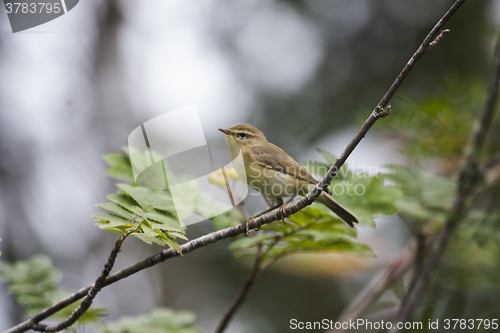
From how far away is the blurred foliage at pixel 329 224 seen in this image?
176cm

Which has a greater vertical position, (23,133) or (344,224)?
(23,133)

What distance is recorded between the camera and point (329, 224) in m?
1.77

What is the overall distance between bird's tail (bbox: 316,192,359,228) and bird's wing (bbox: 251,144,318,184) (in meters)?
0.28

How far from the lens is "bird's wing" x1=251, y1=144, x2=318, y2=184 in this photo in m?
2.24

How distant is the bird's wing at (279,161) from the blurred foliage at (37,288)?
1.26 m

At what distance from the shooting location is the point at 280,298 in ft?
24.1

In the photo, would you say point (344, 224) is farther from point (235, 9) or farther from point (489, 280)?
point (235, 9)

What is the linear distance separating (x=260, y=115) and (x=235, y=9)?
2089mm

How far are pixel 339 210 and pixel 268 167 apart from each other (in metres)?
0.66

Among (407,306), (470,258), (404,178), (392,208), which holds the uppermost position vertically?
(392,208)

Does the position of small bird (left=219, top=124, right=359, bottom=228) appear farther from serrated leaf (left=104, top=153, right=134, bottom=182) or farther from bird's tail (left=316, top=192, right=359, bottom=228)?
serrated leaf (left=104, top=153, right=134, bottom=182)

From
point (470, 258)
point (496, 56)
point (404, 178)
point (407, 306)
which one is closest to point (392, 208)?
point (404, 178)

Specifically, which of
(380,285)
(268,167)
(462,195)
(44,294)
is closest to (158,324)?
(44,294)

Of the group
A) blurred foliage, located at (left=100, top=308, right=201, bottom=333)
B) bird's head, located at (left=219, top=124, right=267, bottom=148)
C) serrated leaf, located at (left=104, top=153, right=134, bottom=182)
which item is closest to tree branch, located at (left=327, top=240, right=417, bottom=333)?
blurred foliage, located at (left=100, top=308, right=201, bottom=333)
